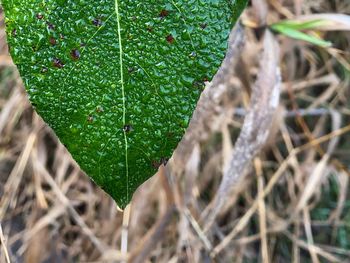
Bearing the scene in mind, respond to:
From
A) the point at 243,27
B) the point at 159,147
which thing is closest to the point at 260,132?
the point at 243,27

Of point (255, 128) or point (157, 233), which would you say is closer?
point (255, 128)

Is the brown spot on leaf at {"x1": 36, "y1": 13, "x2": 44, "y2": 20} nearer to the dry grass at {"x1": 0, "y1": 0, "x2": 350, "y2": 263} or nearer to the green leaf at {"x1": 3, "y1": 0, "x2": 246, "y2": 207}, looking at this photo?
the green leaf at {"x1": 3, "y1": 0, "x2": 246, "y2": 207}

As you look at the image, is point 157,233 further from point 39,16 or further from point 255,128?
point 39,16

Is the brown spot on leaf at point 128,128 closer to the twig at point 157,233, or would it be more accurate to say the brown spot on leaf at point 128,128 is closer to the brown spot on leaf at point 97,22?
the brown spot on leaf at point 97,22

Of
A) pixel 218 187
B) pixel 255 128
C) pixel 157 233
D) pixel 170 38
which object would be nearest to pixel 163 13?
pixel 170 38

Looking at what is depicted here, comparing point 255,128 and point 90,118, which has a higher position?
point 90,118

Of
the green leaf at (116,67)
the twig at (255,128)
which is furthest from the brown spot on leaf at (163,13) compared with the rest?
the twig at (255,128)

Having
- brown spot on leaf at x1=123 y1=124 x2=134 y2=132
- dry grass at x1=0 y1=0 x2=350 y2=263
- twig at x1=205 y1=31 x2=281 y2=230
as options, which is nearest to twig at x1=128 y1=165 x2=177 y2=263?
dry grass at x1=0 y1=0 x2=350 y2=263
